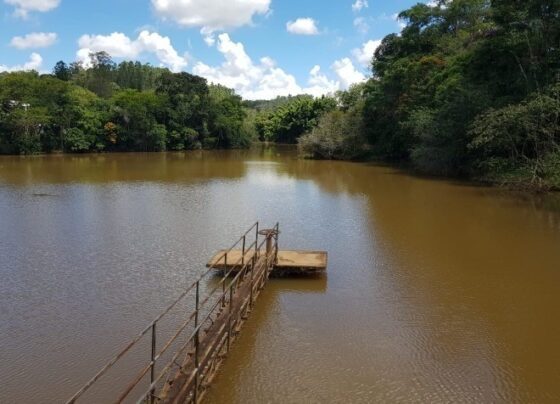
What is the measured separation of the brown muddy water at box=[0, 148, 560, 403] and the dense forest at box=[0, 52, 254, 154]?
26.4m

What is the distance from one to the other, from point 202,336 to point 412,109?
98.0 ft

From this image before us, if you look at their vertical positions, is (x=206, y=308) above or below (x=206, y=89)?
below

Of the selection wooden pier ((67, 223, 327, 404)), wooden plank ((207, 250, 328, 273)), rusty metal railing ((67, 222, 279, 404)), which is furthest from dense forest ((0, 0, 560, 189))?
rusty metal railing ((67, 222, 279, 404))

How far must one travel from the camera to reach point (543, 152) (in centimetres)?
2367

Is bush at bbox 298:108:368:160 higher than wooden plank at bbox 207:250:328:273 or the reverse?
higher

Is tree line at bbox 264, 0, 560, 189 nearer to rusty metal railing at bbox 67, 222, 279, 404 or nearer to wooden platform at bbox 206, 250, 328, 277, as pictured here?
wooden platform at bbox 206, 250, 328, 277

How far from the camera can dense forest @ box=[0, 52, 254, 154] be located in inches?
1769

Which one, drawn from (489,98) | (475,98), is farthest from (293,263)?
(489,98)

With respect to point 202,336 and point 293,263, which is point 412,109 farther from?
point 202,336

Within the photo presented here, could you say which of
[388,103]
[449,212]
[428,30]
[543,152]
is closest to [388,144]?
[388,103]

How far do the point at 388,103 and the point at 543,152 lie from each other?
53.4ft

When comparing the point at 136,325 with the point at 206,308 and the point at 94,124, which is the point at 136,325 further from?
the point at 94,124

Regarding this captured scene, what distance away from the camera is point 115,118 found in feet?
173

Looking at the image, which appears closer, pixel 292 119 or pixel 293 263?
pixel 293 263
